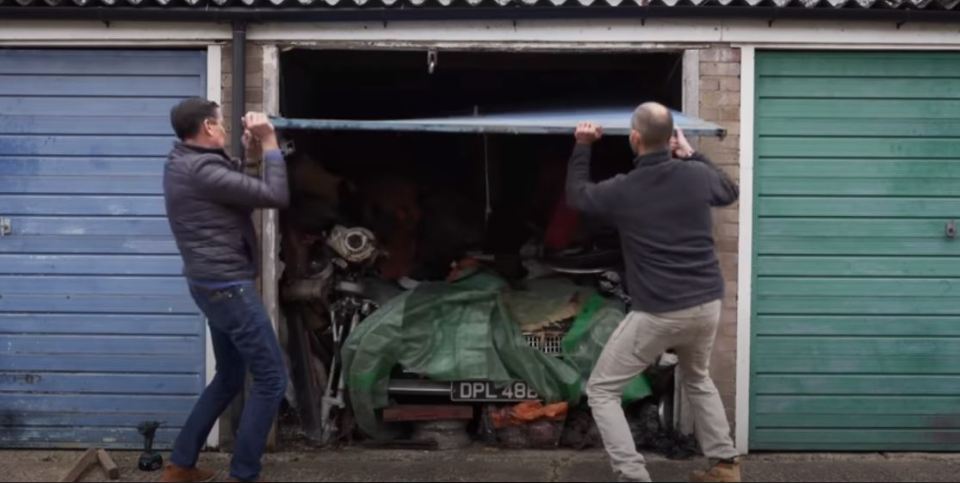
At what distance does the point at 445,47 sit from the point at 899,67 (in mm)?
2616

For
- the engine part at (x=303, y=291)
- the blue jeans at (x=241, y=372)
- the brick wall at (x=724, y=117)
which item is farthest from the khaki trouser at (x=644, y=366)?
the engine part at (x=303, y=291)

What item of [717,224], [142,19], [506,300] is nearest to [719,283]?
[717,224]

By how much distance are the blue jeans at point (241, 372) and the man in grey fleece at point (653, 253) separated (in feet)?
5.00

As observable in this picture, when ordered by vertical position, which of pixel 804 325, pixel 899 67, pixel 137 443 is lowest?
pixel 137 443

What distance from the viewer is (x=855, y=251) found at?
6.03 metres

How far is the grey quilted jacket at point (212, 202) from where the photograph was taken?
15.6ft

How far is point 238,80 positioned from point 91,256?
136 cm

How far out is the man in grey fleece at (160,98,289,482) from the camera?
478cm

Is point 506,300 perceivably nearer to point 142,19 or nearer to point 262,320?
point 262,320

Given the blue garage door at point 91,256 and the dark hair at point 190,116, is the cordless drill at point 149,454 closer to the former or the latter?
the blue garage door at point 91,256

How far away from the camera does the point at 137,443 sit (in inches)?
242

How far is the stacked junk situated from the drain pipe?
65 centimetres

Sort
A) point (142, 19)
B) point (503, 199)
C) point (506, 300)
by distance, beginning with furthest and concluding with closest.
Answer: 1. point (503, 199)
2. point (506, 300)
3. point (142, 19)

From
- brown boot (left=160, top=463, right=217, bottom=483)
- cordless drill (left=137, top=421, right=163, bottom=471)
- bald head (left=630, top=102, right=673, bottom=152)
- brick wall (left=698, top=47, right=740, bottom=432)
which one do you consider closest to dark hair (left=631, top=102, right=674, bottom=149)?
bald head (left=630, top=102, right=673, bottom=152)
